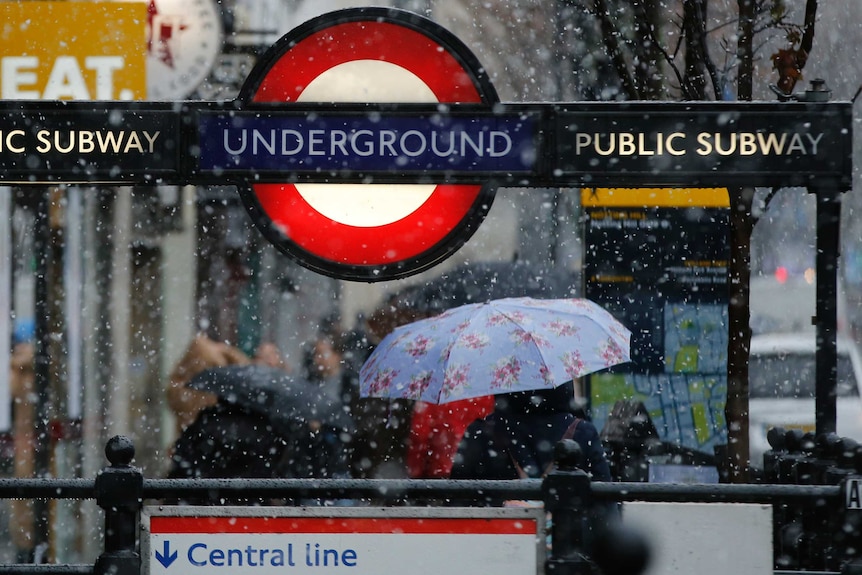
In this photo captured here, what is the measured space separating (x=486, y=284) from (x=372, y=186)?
5.44m

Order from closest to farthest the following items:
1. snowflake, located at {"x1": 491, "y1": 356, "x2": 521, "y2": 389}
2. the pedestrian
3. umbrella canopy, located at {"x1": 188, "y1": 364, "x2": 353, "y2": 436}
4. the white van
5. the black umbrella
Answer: snowflake, located at {"x1": 491, "y1": 356, "x2": 521, "y2": 389}, umbrella canopy, located at {"x1": 188, "y1": 364, "x2": 353, "y2": 436}, the black umbrella, the pedestrian, the white van

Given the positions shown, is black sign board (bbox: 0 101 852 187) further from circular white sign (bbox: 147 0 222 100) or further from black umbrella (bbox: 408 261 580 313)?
circular white sign (bbox: 147 0 222 100)

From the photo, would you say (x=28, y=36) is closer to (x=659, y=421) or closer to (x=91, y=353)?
(x=91, y=353)

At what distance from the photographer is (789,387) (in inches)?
464

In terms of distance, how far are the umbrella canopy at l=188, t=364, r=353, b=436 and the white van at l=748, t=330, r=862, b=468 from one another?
5420mm

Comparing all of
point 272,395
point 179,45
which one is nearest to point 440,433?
point 272,395

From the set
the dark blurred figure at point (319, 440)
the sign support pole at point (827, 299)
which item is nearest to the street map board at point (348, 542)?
the sign support pole at point (827, 299)

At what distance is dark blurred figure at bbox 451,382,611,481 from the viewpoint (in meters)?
4.69

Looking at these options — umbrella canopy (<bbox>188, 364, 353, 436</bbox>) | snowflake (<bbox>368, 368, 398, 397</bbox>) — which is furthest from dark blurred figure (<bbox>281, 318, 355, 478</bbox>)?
snowflake (<bbox>368, 368, 398, 397</bbox>)

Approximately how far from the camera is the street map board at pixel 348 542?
3.25 m

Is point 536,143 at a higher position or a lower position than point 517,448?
higher

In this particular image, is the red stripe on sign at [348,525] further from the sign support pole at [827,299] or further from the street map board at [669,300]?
the street map board at [669,300]

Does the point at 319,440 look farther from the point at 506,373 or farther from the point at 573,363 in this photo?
the point at 573,363

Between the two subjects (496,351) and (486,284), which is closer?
(496,351)
